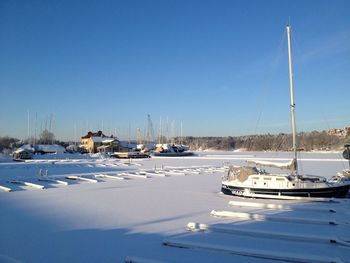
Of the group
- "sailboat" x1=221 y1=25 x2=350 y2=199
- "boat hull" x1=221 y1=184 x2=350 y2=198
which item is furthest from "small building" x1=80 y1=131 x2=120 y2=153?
"boat hull" x1=221 y1=184 x2=350 y2=198

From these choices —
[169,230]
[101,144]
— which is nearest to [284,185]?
[169,230]

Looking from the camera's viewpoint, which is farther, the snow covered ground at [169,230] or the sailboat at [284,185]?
the sailboat at [284,185]

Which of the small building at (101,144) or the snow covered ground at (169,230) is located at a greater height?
the small building at (101,144)

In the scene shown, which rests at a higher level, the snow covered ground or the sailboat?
the sailboat

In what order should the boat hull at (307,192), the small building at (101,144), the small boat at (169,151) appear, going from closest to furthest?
the boat hull at (307,192) < the small boat at (169,151) < the small building at (101,144)

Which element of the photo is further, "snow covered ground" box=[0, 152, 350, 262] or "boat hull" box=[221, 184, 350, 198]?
"boat hull" box=[221, 184, 350, 198]

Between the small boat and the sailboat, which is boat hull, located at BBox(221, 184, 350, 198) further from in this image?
the small boat

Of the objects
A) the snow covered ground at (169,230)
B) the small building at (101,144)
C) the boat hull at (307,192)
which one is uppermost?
the small building at (101,144)

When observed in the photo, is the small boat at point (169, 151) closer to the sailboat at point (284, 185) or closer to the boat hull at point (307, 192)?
the sailboat at point (284, 185)

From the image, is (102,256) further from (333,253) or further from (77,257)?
(333,253)

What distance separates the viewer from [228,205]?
1434cm

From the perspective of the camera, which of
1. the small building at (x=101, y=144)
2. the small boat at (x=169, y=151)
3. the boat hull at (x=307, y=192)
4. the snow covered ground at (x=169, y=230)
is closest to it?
the snow covered ground at (x=169, y=230)

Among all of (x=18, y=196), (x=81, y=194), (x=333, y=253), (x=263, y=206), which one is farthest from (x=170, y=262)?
(x=18, y=196)

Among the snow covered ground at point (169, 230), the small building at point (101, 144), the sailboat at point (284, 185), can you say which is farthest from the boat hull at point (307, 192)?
the small building at point (101, 144)
